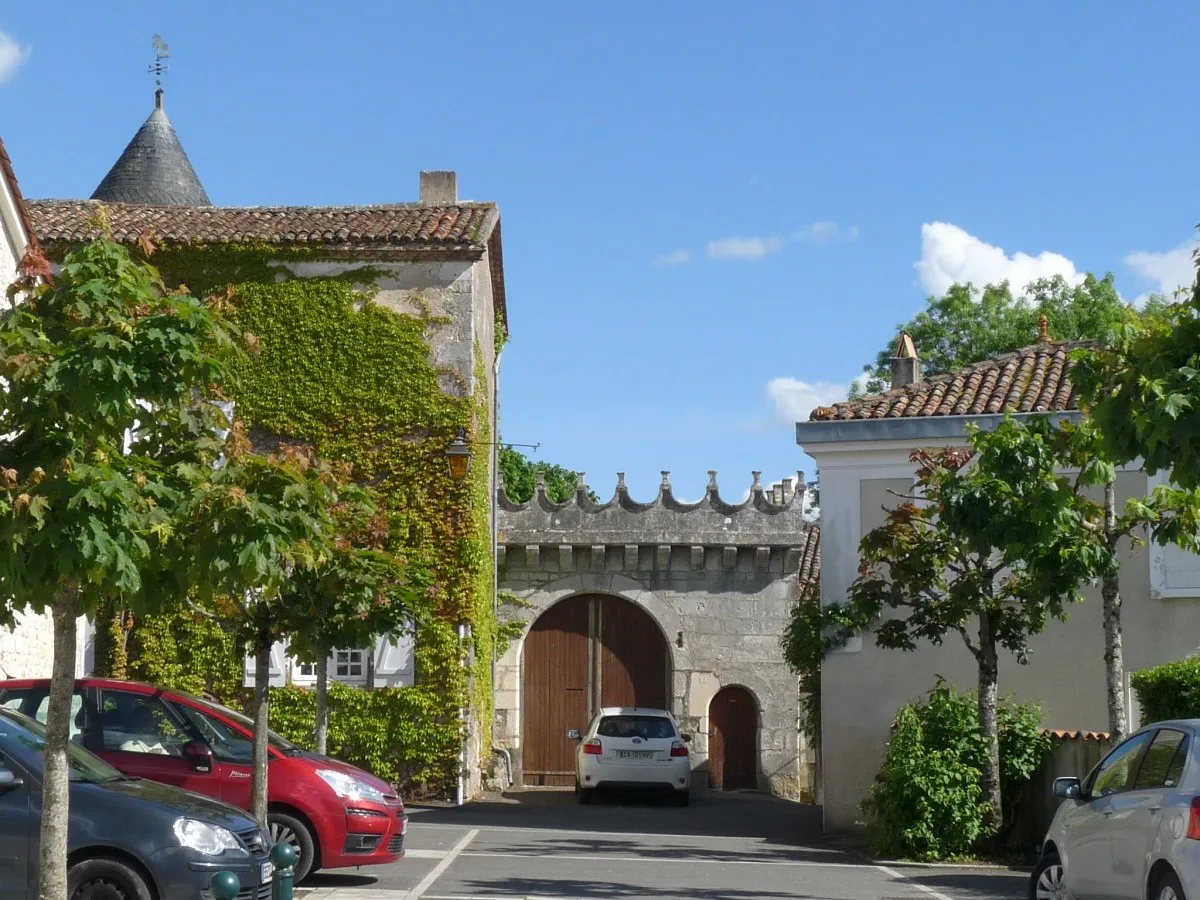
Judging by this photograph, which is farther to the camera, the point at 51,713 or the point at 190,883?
the point at 190,883

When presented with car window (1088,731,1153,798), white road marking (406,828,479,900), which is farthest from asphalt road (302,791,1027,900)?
car window (1088,731,1153,798)

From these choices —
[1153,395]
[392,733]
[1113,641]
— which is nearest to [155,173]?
[392,733]

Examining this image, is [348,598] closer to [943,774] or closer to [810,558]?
[943,774]

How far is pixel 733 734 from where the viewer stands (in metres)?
29.0

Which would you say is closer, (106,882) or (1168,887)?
(1168,887)

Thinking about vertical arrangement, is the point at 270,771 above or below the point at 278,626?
below

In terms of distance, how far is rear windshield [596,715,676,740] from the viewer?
22656 millimetres

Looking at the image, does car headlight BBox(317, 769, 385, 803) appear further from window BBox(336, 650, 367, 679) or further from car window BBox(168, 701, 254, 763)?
window BBox(336, 650, 367, 679)

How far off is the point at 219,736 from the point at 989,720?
8.08m

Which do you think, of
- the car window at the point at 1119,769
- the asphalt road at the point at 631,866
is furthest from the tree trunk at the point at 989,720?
the car window at the point at 1119,769

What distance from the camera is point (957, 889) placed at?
13.0 meters

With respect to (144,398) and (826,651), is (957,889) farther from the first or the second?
(144,398)

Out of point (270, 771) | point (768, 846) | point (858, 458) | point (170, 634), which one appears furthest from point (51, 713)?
point (170, 634)

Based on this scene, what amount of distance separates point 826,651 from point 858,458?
2.40 metres
